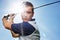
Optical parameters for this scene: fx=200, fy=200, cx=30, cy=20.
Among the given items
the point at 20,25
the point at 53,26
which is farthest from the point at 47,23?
the point at 20,25

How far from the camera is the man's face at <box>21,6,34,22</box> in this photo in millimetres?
1731

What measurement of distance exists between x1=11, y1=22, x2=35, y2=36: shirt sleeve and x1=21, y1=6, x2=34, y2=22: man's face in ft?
0.14

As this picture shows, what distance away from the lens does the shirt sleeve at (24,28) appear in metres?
1.71

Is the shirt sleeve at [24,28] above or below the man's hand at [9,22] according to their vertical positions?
below

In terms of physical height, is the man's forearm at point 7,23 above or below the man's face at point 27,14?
below

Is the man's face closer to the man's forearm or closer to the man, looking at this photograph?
the man

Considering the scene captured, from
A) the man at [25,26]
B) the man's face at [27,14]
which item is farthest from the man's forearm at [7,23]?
the man's face at [27,14]

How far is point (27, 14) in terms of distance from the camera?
173cm

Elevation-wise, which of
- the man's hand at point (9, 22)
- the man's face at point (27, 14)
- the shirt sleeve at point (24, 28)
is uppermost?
the man's face at point (27, 14)

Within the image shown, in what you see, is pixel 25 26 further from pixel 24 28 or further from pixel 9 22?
pixel 9 22

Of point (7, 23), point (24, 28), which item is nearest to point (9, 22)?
point (7, 23)

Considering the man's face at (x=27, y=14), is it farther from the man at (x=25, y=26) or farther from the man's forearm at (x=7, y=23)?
the man's forearm at (x=7, y=23)

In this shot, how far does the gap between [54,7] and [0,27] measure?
506mm

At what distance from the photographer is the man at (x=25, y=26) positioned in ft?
5.58
